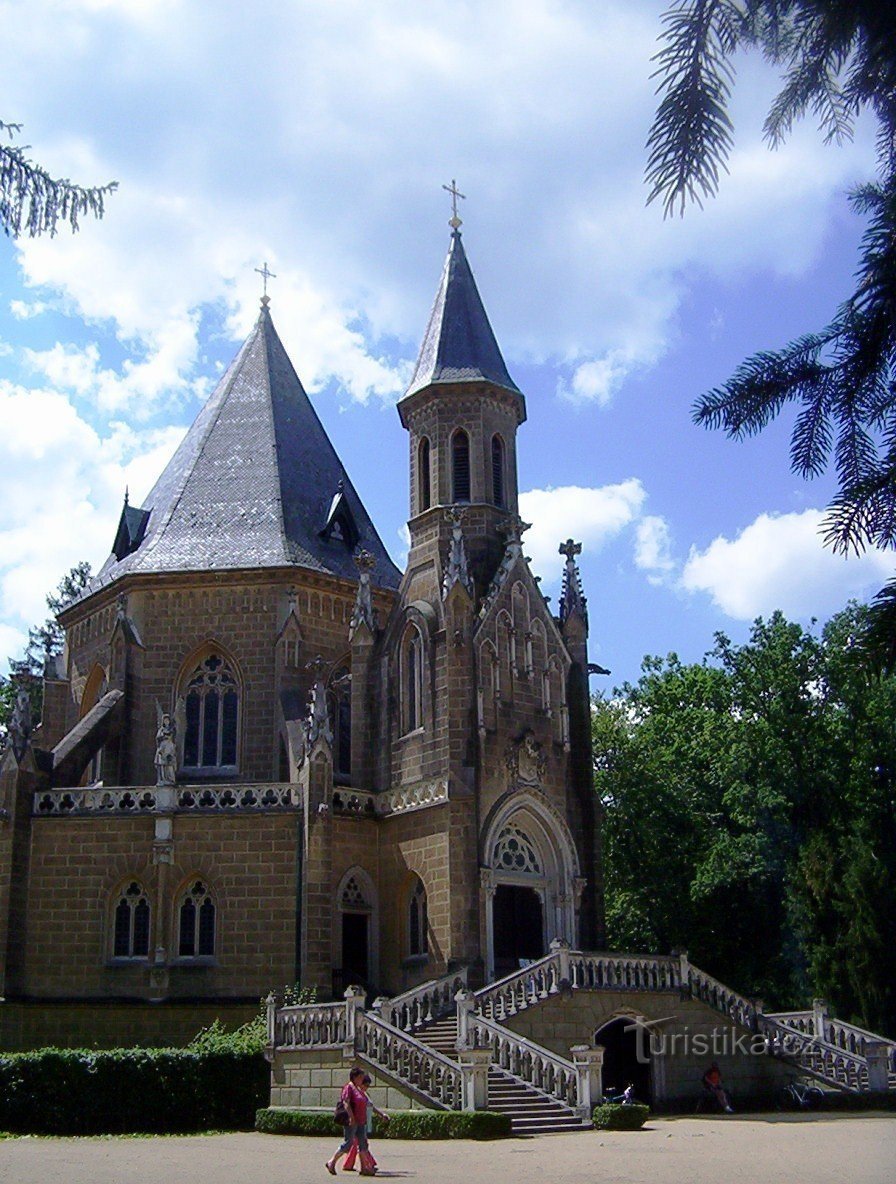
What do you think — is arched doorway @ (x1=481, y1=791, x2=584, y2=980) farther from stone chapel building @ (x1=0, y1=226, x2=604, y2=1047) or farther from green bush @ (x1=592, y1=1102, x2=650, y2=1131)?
green bush @ (x1=592, y1=1102, x2=650, y2=1131)

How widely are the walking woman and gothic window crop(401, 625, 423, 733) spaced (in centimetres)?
1720

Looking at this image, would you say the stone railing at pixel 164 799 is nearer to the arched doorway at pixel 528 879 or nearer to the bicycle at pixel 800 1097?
the arched doorway at pixel 528 879

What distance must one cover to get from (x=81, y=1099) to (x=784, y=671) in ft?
103

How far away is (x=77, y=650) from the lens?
42.3 m

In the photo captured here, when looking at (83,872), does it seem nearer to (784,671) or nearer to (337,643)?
Result: (337,643)

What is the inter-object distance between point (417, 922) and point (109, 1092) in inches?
415

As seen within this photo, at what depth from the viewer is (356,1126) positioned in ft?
58.5

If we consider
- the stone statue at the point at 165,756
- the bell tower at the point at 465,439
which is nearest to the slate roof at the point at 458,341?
the bell tower at the point at 465,439

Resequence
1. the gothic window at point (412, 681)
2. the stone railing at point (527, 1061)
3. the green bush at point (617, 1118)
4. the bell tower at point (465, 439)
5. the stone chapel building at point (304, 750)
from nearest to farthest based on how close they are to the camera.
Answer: the green bush at point (617, 1118) < the stone railing at point (527, 1061) < the stone chapel building at point (304, 750) < the gothic window at point (412, 681) < the bell tower at point (465, 439)

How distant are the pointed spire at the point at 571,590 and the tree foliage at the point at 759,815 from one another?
27.9ft

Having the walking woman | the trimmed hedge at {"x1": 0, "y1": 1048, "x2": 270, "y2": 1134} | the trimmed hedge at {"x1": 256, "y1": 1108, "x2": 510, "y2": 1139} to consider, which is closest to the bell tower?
the trimmed hedge at {"x1": 0, "y1": 1048, "x2": 270, "y2": 1134}

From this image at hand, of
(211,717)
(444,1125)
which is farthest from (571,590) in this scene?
(444,1125)

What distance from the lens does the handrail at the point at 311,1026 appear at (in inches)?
1022

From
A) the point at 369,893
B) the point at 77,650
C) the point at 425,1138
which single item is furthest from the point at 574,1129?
the point at 77,650
